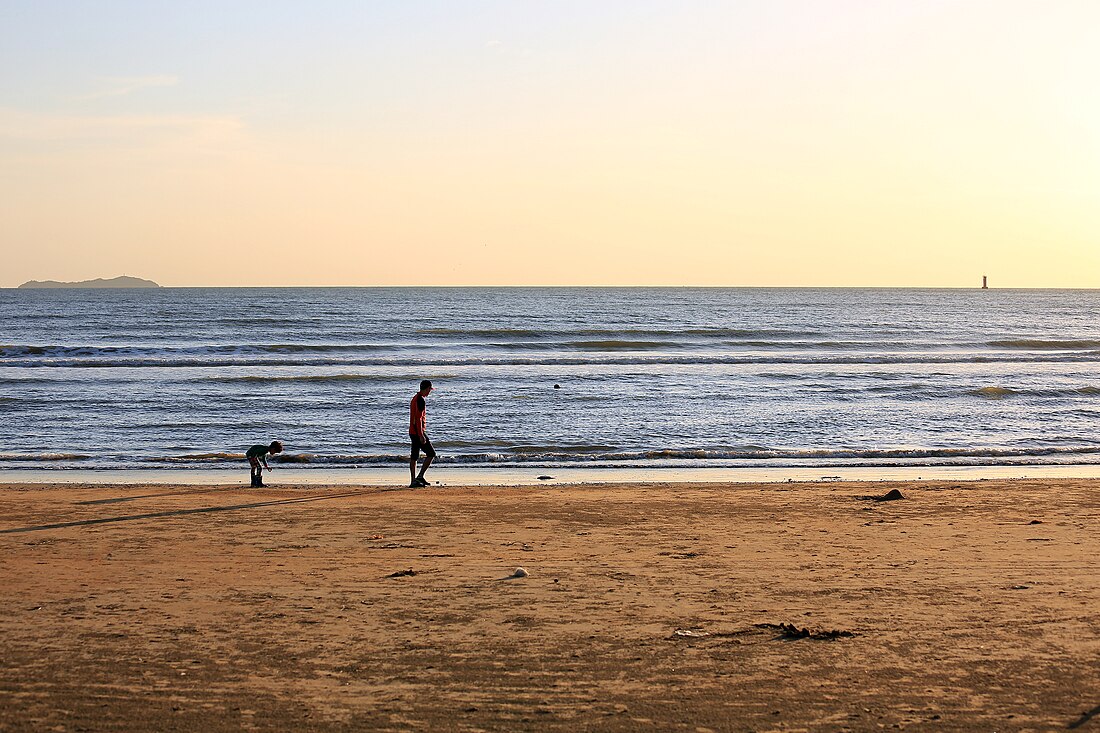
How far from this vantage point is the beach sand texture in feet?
17.6

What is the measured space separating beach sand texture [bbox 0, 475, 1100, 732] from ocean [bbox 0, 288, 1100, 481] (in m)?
5.78

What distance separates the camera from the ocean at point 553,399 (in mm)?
17625

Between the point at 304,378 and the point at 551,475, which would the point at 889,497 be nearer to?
the point at 551,475

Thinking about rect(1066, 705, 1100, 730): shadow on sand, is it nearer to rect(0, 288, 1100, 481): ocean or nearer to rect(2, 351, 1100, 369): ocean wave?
rect(0, 288, 1100, 481): ocean

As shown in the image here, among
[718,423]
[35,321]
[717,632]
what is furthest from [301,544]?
[35,321]

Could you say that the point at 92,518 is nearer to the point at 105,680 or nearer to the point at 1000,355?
the point at 105,680

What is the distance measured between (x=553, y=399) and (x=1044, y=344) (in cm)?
3563

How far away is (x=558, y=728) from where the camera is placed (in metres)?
5.09

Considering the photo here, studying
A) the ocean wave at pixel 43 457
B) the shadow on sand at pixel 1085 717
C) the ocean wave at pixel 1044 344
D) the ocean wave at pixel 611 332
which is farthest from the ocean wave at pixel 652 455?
the ocean wave at pixel 611 332

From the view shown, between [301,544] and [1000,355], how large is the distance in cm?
4019

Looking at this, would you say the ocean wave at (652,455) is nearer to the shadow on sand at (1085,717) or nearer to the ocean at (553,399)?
the ocean at (553,399)

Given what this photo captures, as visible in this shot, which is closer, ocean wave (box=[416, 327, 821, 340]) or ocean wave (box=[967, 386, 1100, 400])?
ocean wave (box=[967, 386, 1100, 400])

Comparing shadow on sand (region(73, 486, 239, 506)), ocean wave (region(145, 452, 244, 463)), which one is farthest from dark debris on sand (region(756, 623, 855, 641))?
ocean wave (region(145, 452, 244, 463))

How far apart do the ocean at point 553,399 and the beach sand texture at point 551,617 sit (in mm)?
5781
